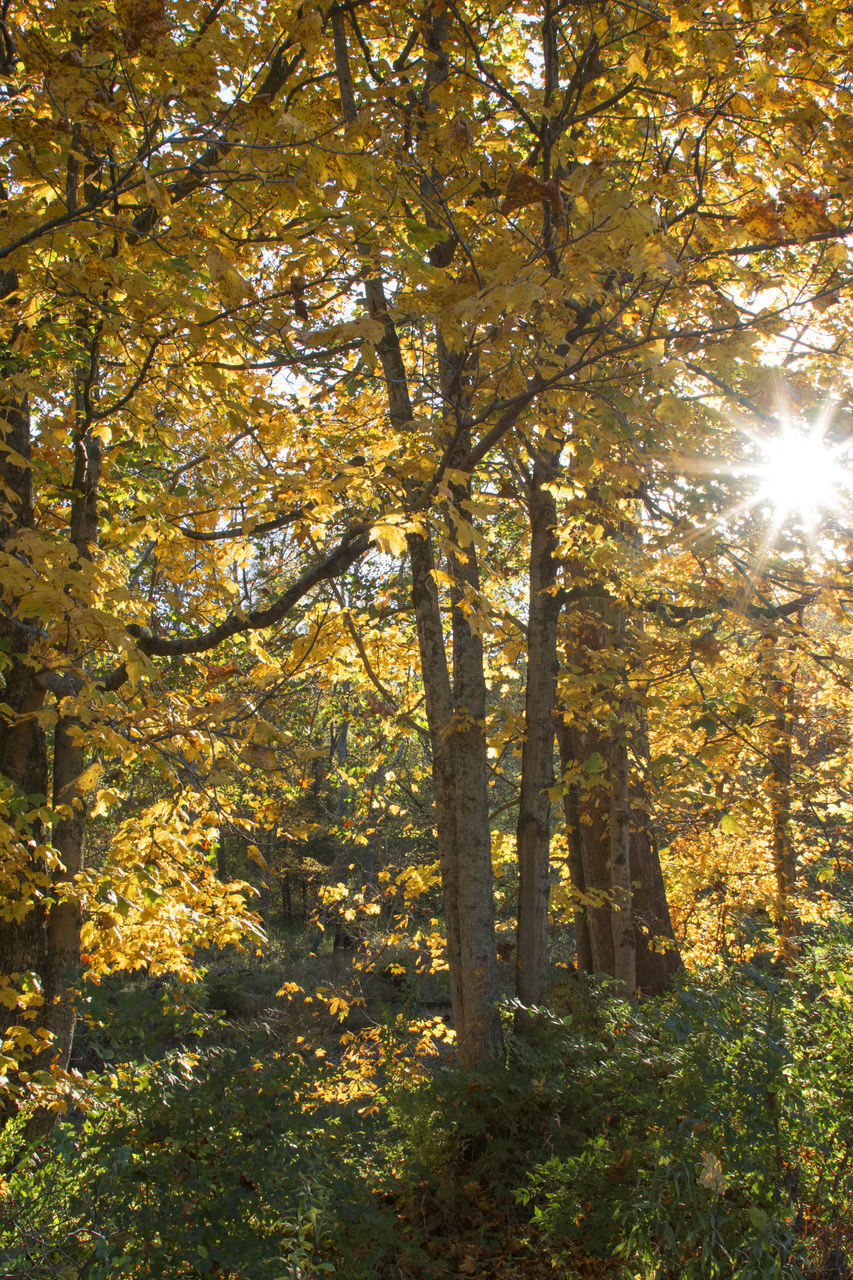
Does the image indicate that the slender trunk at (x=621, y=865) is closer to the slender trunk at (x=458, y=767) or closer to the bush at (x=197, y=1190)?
the slender trunk at (x=458, y=767)

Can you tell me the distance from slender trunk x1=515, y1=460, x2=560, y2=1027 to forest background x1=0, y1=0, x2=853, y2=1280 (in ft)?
0.09

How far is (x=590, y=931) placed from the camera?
695 cm

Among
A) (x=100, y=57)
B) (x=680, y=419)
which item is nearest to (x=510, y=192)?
(x=680, y=419)

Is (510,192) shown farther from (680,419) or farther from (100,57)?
(100,57)

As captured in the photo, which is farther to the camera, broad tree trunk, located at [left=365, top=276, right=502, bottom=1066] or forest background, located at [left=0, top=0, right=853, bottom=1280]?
broad tree trunk, located at [left=365, top=276, right=502, bottom=1066]

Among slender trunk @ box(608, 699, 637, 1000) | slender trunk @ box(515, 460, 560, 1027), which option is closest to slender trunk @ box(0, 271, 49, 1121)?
slender trunk @ box(515, 460, 560, 1027)

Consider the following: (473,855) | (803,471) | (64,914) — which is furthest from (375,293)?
(64,914)

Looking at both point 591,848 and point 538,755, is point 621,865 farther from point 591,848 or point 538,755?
point 538,755

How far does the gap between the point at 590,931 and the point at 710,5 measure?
6295 mm

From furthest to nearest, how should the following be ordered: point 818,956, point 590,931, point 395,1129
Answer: point 590,931, point 395,1129, point 818,956

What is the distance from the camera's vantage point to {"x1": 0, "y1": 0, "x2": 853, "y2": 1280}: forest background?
9.07ft

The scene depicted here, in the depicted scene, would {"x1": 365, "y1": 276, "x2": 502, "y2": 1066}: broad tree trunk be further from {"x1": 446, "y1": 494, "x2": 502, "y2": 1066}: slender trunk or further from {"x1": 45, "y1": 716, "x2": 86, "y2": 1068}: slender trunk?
{"x1": 45, "y1": 716, "x2": 86, "y2": 1068}: slender trunk

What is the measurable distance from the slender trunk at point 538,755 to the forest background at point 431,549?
0.03m

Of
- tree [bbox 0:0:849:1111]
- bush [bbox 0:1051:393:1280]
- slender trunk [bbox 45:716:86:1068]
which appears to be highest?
tree [bbox 0:0:849:1111]
